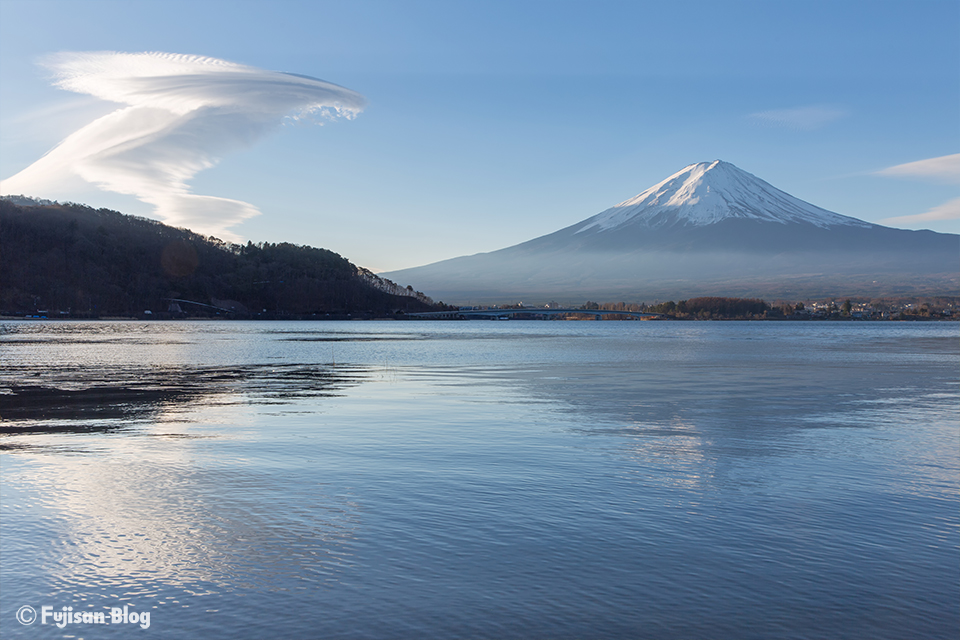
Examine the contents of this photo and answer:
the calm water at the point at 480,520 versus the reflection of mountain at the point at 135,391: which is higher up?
the reflection of mountain at the point at 135,391

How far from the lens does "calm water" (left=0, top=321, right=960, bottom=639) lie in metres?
8.05

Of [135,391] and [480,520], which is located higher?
[135,391]

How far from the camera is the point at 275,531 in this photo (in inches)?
424

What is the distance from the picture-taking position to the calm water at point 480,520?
805cm

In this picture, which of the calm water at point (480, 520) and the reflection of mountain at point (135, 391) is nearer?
the calm water at point (480, 520)

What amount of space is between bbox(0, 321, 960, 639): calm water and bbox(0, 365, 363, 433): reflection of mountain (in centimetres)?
33

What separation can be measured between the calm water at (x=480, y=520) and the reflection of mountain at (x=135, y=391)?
1.08 feet

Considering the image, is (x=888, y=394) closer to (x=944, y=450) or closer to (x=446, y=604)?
(x=944, y=450)

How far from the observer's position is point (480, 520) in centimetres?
1132

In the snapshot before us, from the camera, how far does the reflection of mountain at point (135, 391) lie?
71.4 feet

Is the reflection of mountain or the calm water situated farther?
the reflection of mountain

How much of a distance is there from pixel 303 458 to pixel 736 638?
35.7ft

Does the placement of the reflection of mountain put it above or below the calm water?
above

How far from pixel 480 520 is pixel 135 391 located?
23.3 m
